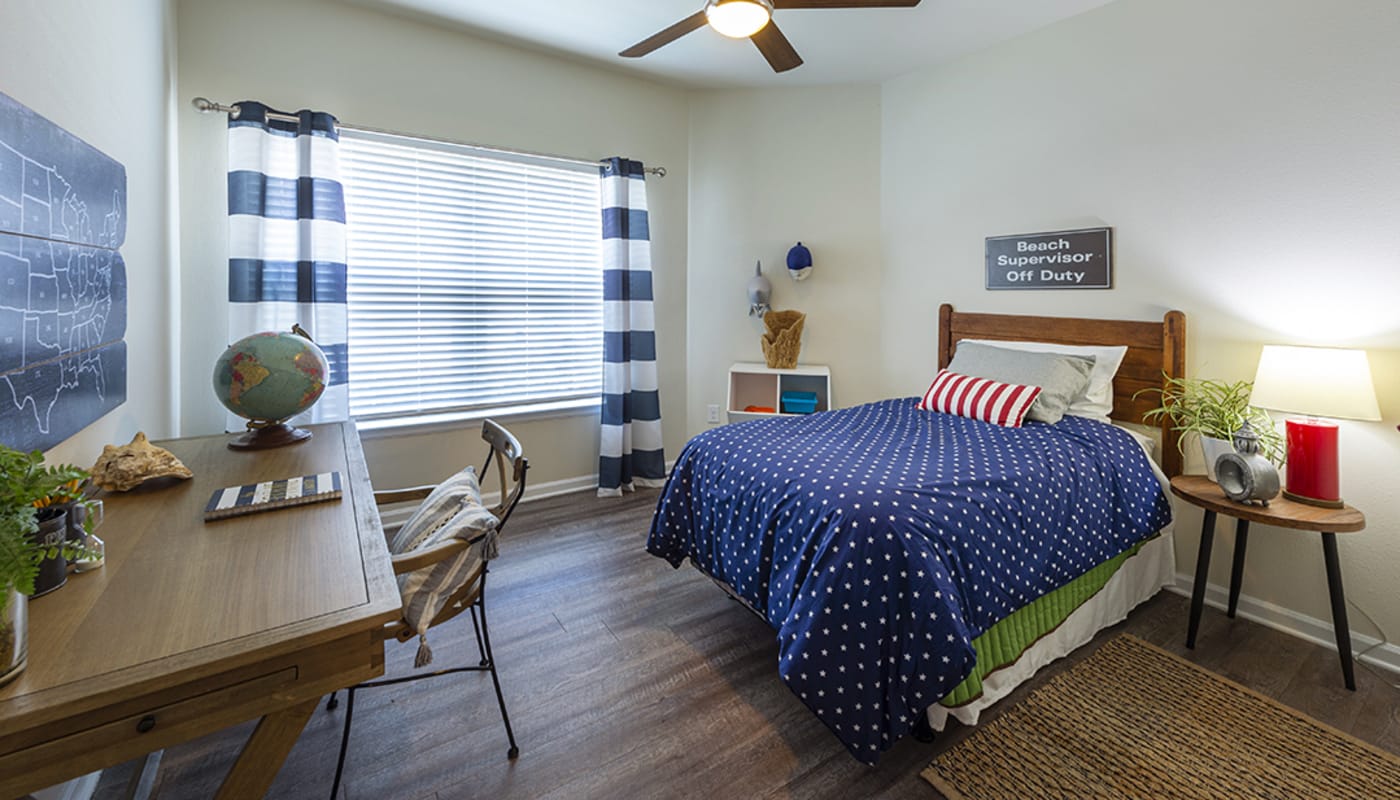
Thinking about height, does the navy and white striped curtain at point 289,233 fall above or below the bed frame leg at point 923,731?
above

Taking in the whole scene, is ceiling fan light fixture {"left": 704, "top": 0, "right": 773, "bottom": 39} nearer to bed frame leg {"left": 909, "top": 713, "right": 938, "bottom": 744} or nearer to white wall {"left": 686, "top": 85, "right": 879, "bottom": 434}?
white wall {"left": 686, "top": 85, "right": 879, "bottom": 434}

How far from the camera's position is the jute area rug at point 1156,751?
157cm

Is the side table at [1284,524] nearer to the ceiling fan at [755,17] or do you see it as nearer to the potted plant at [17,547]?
the ceiling fan at [755,17]

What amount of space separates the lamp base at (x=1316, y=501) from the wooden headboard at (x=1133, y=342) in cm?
47

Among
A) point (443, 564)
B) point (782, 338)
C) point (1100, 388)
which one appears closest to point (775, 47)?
point (782, 338)

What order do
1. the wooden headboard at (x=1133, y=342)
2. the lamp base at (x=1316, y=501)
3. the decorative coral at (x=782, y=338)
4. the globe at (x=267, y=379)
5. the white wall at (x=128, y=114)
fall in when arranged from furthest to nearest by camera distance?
the decorative coral at (x=782, y=338)
the wooden headboard at (x=1133, y=342)
the lamp base at (x=1316, y=501)
the globe at (x=267, y=379)
the white wall at (x=128, y=114)

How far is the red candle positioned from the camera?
2.07 metres

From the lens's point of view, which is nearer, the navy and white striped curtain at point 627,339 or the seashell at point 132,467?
the seashell at point 132,467

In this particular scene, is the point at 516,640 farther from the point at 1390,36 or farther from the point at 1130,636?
the point at 1390,36

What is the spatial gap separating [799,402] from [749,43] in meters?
2.12

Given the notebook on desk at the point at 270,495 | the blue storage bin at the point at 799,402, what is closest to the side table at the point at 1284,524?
the blue storage bin at the point at 799,402

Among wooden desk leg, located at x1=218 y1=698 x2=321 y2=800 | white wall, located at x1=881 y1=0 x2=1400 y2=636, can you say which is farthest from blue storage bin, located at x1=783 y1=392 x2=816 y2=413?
wooden desk leg, located at x1=218 y1=698 x2=321 y2=800

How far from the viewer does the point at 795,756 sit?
1.67m

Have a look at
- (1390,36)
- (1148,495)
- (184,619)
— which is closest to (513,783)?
(184,619)
